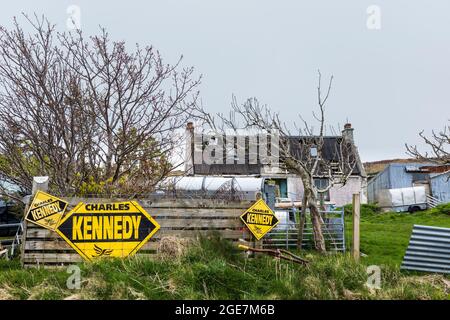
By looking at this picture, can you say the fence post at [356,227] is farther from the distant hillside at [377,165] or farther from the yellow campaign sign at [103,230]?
the distant hillside at [377,165]

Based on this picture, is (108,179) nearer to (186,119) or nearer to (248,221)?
(186,119)

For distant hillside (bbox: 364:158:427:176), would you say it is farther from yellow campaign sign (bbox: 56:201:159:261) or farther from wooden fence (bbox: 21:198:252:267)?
yellow campaign sign (bbox: 56:201:159:261)

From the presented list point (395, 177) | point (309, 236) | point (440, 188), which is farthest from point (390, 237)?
point (395, 177)

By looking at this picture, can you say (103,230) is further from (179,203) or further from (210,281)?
(210,281)

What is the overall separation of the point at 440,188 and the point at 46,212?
3209 cm

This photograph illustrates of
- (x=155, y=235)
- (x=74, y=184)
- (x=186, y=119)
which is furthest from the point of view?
(x=186, y=119)

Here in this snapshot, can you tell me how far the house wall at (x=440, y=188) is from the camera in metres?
32.4

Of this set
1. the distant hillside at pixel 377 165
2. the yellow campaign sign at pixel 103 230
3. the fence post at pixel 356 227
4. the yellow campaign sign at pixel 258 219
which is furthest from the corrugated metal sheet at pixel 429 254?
the distant hillside at pixel 377 165

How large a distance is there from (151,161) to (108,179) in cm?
216

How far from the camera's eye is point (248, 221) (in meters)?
8.22

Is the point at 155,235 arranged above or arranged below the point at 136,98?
below

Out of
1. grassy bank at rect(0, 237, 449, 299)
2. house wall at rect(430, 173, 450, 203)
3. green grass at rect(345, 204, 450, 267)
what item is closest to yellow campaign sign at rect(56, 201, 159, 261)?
grassy bank at rect(0, 237, 449, 299)

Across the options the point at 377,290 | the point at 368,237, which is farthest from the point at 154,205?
the point at 368,237

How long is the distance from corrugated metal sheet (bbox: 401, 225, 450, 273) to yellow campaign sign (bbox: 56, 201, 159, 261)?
550 centimetres
